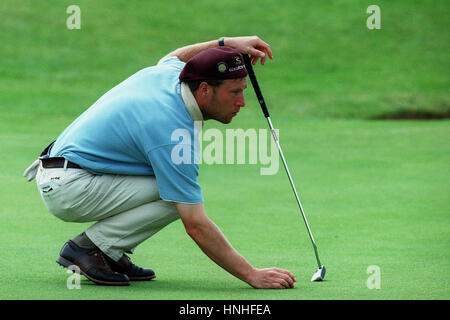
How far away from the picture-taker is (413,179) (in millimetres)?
9375

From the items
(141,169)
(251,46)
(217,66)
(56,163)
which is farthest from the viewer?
(251,46)

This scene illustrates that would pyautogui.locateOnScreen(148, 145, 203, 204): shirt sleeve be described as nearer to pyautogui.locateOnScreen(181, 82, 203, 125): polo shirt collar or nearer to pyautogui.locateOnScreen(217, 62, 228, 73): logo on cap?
pyautogui.locateOnScreen(181, 82, 203, 125): polo shirt collar

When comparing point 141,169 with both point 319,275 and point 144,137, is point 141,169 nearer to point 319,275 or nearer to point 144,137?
point 144,137

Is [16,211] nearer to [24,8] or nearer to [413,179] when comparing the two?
[413,179]

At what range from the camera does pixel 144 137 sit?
4.32 meters

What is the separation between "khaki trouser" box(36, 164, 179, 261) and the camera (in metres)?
4.53

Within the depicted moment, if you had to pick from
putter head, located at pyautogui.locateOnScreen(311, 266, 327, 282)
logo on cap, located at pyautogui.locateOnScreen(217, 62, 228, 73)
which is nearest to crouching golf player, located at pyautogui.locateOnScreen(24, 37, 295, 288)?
logo on cap, located at pyautogui.locateOnScreen(217, 62, 228, 73)

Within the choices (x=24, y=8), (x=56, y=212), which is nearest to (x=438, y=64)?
(x=24, y=8)

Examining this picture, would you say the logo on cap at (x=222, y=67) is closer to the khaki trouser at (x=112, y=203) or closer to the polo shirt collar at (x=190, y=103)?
the polo shirt collar at (x=190, y=103)

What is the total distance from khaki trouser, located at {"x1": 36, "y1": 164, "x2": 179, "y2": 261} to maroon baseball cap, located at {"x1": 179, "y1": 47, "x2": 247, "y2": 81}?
1.97ft

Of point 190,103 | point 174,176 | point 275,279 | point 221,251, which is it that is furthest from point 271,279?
point 190,103

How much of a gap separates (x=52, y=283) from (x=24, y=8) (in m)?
18.9

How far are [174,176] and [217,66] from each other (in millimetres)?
595
